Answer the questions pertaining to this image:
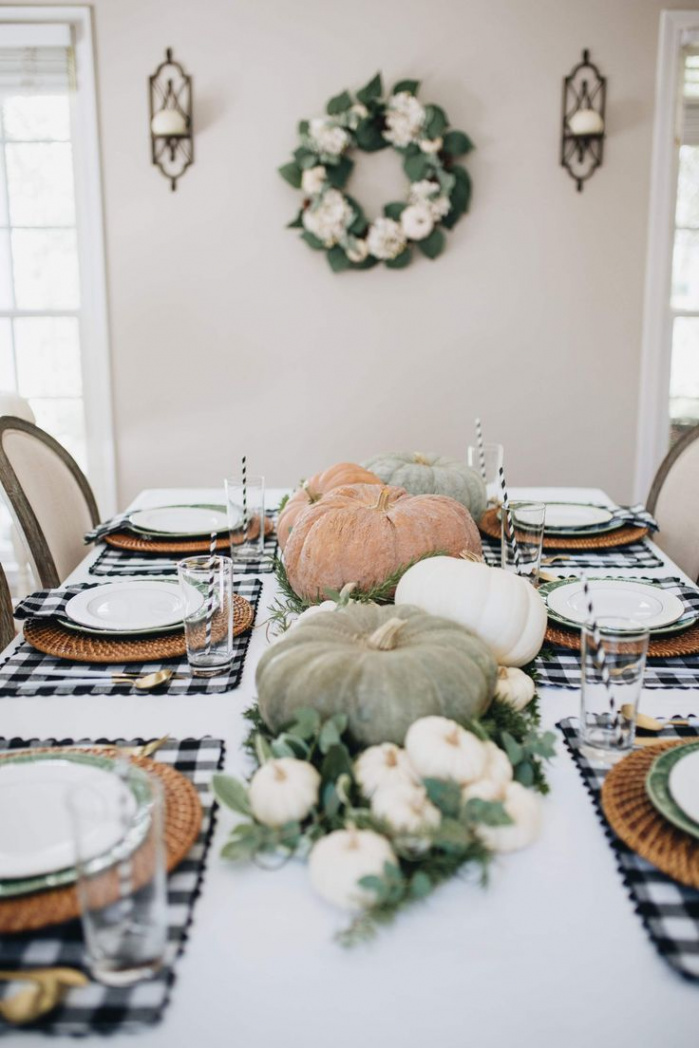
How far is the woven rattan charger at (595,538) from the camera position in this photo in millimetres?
1876

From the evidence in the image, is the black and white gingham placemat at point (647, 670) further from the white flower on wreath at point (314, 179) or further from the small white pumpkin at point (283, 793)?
the white flower on wreath at point (314, 179)

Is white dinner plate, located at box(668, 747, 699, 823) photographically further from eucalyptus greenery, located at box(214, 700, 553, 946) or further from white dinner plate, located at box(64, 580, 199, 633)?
white dinner plate, located at box(64, 580, 199, 633)

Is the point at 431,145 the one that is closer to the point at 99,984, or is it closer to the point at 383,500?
the point at 383,500

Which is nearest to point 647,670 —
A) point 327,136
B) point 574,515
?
point 574,515

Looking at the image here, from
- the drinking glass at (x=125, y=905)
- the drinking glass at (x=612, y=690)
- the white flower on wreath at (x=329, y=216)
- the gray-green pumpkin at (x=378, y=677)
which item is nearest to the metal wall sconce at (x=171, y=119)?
the white flower on wreath at (x=329, y=216)

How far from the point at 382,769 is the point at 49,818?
0.29 m

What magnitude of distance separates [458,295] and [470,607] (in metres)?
2.58

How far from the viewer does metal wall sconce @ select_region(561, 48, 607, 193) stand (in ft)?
11.1

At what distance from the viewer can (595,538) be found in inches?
75.5

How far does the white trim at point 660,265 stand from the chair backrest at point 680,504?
1.40m

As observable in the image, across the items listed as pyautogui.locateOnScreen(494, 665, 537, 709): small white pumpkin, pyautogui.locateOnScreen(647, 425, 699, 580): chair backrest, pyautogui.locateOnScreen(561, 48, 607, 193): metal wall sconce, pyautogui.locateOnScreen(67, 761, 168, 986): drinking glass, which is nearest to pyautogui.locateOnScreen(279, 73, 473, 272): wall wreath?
pyautogui.locateOnScreen(561, 48, 607, 193): metal wall sconce

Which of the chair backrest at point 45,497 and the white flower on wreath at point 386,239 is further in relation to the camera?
the white flower on wreath at point 386,239

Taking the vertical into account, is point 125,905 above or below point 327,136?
below

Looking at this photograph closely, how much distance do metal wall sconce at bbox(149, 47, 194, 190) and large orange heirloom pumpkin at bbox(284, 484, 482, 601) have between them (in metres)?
2.35
